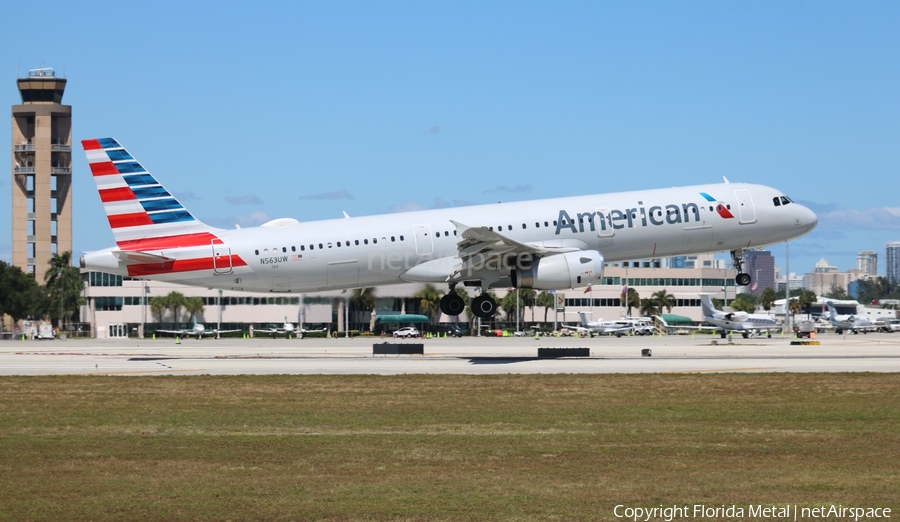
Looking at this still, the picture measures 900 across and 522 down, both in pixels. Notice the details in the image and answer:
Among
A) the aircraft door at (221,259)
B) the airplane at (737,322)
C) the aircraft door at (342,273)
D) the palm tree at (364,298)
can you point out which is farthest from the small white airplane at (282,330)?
the airplane at (737,322)

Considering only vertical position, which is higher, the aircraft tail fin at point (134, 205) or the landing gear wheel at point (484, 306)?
the aircraft tail fin at point (134, 205)

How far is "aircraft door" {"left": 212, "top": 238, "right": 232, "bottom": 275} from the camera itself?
50312 mm

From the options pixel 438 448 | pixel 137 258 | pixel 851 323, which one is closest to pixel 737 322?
pixel 851 323

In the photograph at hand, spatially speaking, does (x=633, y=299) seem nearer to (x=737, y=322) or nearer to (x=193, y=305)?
(x=737, y=322)

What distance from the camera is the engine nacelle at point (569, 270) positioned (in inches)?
1959

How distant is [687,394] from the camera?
35.4 meters

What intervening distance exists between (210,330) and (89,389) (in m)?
68.4

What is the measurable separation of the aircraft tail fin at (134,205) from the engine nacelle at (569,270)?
50.9 ft

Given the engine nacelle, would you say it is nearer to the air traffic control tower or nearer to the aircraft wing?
the aircraft wing

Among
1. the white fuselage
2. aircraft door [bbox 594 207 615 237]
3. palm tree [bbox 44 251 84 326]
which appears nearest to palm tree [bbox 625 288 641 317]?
palm tree [bbox 44 251 84 326]

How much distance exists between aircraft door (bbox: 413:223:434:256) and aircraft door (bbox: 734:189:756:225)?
49.4 ft

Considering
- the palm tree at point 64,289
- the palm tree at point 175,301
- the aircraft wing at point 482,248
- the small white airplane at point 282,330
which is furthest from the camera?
the palm tree at point 64,289

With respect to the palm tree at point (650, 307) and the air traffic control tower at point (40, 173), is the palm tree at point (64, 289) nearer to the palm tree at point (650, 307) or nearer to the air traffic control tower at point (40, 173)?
the air traffic control tower at point (40, 173)

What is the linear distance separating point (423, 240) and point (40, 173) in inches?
6387
